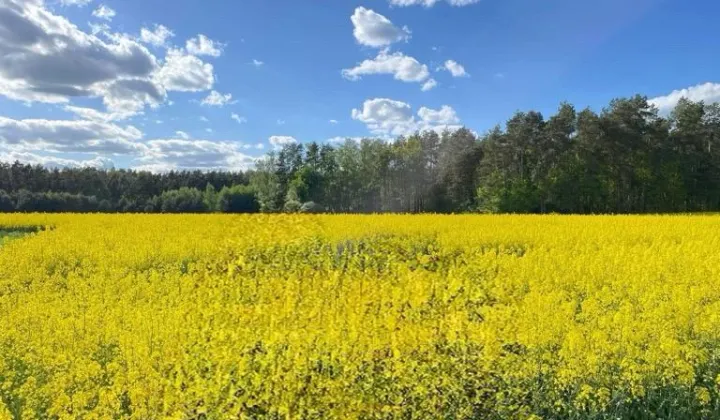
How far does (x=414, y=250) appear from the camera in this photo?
1340 centimetres

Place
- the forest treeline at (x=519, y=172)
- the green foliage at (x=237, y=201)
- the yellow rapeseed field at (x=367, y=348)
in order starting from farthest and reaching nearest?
the green foliage at (x=237, y=201)
the forest treeline at (x=519, y=172)
the yellow rapeseed field at (x=367, y=348)

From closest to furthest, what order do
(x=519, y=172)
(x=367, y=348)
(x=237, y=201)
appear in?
(x=367, y=348), (x=519, y=172), (x=237, y=201)

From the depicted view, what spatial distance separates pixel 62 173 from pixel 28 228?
65414 millimetres

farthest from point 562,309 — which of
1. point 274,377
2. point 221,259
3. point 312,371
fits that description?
point 221,259

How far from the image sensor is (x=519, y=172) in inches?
1949

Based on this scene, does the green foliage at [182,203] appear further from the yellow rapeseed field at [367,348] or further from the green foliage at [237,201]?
the yellow rapeseed field at [367,348]

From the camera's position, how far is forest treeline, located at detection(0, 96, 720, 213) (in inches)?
1746

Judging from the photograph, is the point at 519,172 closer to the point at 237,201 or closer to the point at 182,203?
the point at 237,201

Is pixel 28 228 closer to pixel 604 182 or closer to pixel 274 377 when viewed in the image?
pixel 274 377

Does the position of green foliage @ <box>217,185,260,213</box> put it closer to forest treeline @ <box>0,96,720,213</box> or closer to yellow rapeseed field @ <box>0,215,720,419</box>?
forest treeline @ <box>0,96,720,213</box>

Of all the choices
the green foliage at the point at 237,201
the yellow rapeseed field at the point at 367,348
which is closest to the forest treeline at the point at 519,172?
the green foliage at the point at 237,201

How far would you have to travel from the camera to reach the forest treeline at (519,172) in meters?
44.3

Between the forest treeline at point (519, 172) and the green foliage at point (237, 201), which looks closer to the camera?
the forest treeline at point (519, 172)

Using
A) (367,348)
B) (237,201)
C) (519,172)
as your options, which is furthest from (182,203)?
(367,348)
